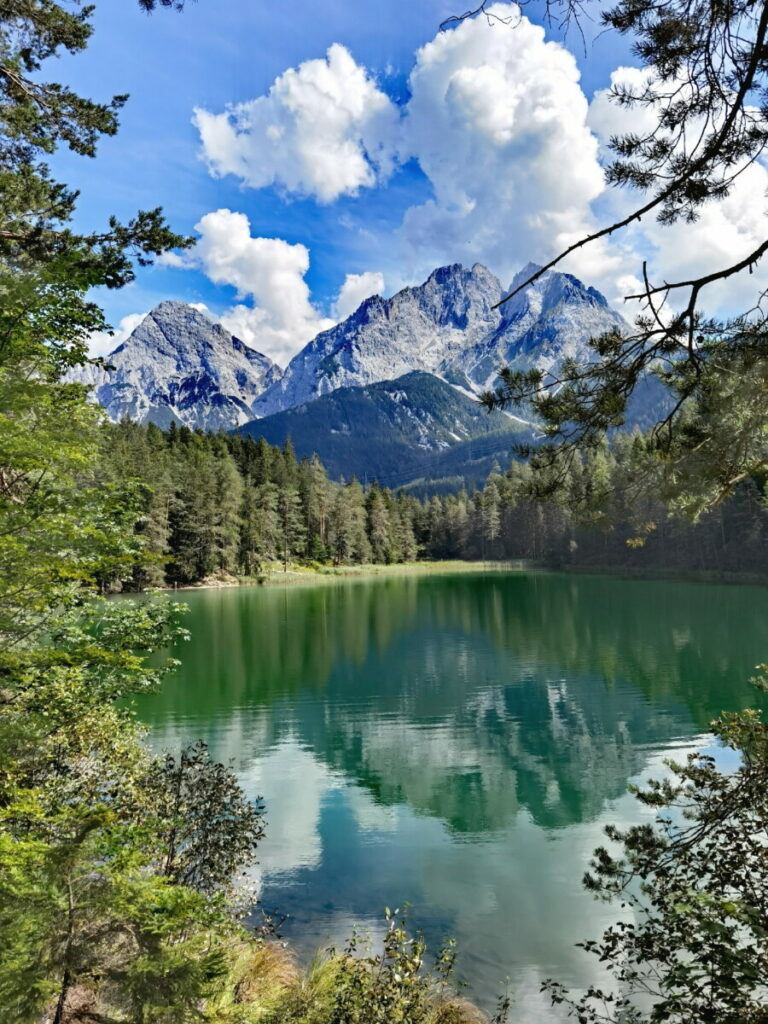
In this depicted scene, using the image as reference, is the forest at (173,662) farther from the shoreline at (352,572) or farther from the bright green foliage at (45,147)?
the shoreline at (352,572)

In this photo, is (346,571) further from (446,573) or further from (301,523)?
(446,573)

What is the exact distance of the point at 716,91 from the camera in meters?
4.65

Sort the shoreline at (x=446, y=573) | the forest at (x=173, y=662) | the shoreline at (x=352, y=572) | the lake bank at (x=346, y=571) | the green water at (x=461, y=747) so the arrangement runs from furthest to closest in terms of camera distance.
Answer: the lake bank at (x=346, y=571)
the shoreline at (x=352, y=572)
the shoreline at (x=446, y=573)
the green water at (x=461, y=747)
the forest at (x=173, y=662)

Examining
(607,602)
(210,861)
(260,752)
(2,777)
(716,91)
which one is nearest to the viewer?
(716,91)

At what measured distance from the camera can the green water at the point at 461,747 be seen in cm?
957

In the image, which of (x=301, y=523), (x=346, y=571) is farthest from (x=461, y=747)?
(x=301, y=523)

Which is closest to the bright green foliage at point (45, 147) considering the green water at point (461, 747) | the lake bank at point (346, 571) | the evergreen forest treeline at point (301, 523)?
the green water at point (461, 747)

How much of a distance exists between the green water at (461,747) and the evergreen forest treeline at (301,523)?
818 inches

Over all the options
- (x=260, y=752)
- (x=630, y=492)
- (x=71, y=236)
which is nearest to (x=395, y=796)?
(x=260, y=752)

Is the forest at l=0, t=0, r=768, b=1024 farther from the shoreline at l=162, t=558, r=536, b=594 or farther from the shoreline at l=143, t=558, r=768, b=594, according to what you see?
the shoreline at l=162, t=558, r=536, b=594

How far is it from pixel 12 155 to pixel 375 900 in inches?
506

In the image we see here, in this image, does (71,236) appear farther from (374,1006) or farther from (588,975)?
(588,975)

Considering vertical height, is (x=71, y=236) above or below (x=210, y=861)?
above

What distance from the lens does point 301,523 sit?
3565 inches
